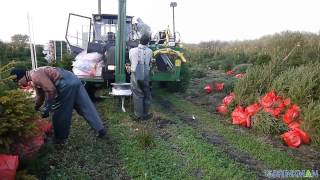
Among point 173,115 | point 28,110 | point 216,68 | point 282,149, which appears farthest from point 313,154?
point 216,68

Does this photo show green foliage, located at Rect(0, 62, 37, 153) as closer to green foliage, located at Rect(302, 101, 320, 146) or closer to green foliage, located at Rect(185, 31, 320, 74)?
green foliage, located at Rect(302, 101, 320, 146)

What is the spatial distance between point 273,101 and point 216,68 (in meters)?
13.2

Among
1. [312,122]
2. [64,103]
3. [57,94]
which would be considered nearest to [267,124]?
[312,122]

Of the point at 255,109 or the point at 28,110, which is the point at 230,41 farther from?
the point at 28,110

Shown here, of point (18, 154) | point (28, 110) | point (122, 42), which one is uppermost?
point (122, 42)

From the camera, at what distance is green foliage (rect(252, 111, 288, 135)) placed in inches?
283

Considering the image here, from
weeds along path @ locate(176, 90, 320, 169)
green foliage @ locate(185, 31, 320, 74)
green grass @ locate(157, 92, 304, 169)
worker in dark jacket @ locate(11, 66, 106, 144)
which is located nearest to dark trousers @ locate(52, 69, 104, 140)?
worker in dark jacket @ locate(11, 66, 106, 144)

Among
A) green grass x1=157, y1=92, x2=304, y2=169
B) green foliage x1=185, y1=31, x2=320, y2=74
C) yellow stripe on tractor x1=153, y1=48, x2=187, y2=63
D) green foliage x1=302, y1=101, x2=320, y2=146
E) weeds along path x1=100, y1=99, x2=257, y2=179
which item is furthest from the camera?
green foliage x1=185, y1=31, x2=320, y2=74

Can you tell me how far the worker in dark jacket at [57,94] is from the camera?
18.7ft

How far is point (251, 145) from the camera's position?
21.2 feet

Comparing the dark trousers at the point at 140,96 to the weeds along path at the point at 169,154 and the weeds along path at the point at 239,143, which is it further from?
the weeds along path at the point at 239,143

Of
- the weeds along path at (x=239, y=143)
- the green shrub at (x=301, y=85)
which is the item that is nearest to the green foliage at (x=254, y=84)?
the green shrub at (x=301, y=85)

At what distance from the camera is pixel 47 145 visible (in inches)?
206

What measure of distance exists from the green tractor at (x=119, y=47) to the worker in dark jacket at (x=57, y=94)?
2.66 metres
